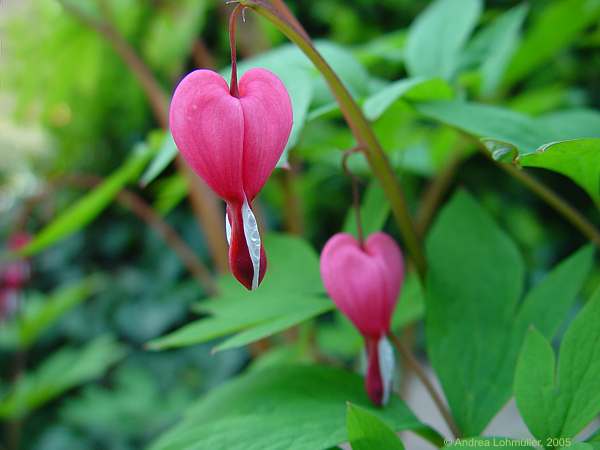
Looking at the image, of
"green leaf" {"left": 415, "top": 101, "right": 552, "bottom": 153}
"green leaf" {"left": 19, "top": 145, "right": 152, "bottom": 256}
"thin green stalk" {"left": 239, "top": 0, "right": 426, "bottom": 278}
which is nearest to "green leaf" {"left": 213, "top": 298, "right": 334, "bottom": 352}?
"thin green stalk" {"left": 239, "top": 0, "right": 426, "bottom": 278}

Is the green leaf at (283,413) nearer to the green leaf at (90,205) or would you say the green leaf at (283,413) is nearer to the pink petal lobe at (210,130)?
the pink petal lobe at (210,130)

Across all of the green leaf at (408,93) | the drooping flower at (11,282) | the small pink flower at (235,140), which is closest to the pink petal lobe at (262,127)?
the small pink flower at (235,140)

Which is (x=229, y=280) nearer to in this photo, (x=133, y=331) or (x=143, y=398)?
(x=143, y=398)

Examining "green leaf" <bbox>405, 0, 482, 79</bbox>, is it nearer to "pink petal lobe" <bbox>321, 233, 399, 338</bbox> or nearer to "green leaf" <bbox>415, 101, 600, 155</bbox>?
"green leaf" <bbox>415, 101, 600, 155</bbox>

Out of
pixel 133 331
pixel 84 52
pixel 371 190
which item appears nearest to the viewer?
pixel 371 190

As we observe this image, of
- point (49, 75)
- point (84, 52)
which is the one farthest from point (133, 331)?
point (84, 52)
